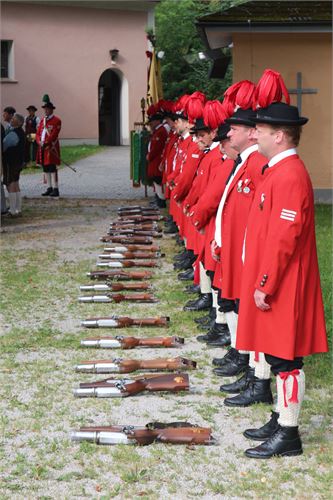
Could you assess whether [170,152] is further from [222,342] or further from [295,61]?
[222,342]

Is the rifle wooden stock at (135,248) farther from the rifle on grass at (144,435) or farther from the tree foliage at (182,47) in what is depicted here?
the tree foliage at (182,47)

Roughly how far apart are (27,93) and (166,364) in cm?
2970

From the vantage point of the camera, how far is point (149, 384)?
673 centimetres

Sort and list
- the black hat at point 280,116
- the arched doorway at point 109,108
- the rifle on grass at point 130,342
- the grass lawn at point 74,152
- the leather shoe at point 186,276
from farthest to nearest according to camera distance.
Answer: the arched doorway at point 109,108 < the grass lawn at point 74,152 < the leather shoe at point 186,276 < the rifle on grass at point 130,342 < the black hat at point 280,116

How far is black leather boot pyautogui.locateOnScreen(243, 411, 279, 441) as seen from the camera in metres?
5.70

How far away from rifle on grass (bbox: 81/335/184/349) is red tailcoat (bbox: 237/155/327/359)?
8.31ft

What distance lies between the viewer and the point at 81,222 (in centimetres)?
1659

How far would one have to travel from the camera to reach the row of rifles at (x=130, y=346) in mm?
5730

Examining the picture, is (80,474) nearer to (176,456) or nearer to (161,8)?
(176,456)

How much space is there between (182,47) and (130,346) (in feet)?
110

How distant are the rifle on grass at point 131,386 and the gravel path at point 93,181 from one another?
45.7 ft

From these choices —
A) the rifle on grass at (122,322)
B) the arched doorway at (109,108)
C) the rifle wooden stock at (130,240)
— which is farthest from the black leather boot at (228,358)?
the arched doorway at (109,108)

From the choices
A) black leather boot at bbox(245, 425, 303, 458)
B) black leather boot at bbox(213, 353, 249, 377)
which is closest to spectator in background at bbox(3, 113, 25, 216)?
black leather boot at bbox(213, 353, 249, 377)

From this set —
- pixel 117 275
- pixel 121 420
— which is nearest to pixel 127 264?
pixel 117 275
